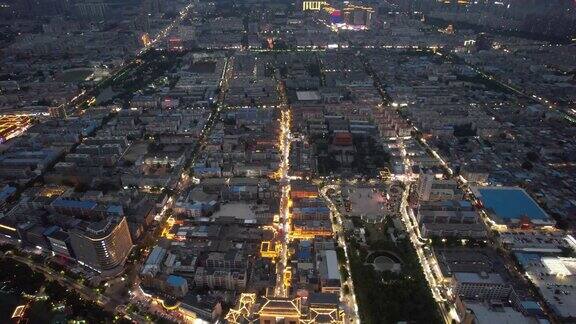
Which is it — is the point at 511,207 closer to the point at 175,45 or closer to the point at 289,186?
the point at 289,186

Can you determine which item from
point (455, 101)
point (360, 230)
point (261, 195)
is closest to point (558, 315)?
point (360, 230)

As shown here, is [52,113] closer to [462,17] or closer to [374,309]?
[374,309]

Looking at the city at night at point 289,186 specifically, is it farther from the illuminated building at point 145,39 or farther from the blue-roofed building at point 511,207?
the illuminated building at point 145,39

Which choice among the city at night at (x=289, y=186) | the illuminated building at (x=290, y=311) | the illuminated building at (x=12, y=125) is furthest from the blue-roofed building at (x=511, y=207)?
the illuminated building at (x=12, y=125)

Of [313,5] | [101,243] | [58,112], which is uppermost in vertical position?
[313,5]

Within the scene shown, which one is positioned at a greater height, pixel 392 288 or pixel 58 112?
pixel 58 112

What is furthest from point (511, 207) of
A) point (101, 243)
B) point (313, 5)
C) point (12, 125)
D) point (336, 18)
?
point (313, 5)
